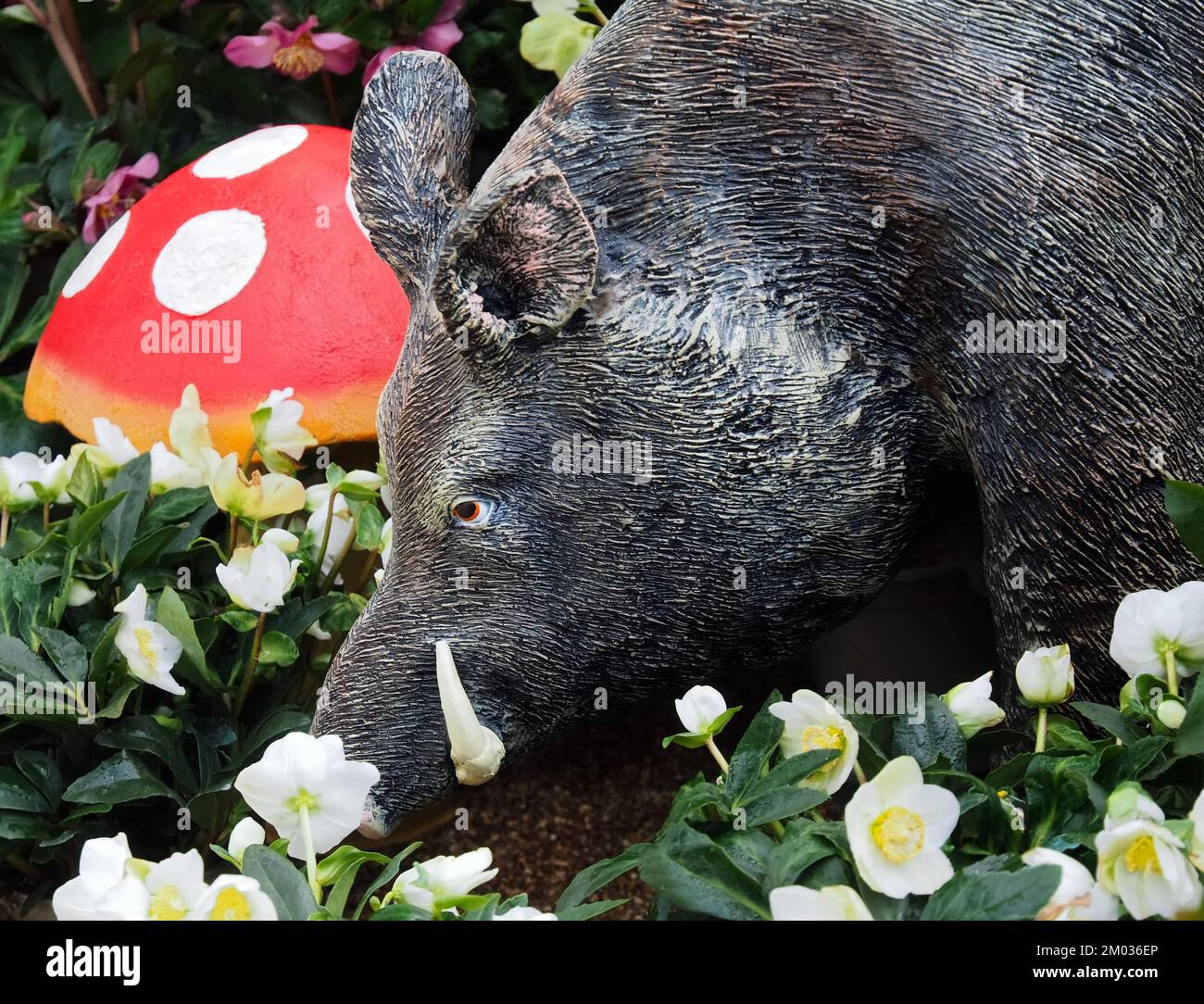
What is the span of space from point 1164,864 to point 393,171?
3.13 feet

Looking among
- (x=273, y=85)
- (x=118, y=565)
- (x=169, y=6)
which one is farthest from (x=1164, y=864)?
(x=169, y=6)

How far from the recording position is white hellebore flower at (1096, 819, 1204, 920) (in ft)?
2.74

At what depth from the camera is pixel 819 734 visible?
104 cm

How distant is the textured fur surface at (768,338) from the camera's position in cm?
124

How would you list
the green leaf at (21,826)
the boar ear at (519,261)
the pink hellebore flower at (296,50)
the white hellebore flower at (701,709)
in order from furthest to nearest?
1. the pink hellebore flower at (296,50)
2. the green leaf at (21,826)
3. the boar ear at (519,261)
4. the white hellebore flower at (701,709)

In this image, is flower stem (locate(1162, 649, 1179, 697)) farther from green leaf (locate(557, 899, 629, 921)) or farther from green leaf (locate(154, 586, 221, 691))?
green leaf (locate(154, 586, 221, 691))

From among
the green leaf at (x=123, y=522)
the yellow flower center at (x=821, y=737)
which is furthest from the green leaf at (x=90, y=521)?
the yellow flower center at (x=821, y=737)

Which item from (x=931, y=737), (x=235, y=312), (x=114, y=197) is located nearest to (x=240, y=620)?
(x=235, y=312)

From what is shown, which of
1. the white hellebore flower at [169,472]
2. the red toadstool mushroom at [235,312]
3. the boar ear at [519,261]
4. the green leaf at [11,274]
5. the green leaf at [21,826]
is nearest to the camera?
the boar ear at [519,261]

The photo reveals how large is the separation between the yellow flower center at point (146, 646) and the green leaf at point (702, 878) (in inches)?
27.9

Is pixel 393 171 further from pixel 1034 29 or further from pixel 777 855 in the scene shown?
pixel 777 855

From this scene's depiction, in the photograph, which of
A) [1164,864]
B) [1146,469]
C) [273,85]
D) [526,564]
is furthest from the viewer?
[273,85]

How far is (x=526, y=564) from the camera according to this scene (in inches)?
53.2

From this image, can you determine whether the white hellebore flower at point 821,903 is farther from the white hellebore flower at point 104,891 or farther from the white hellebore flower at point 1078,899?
the white hellebore flower at point 104,891
